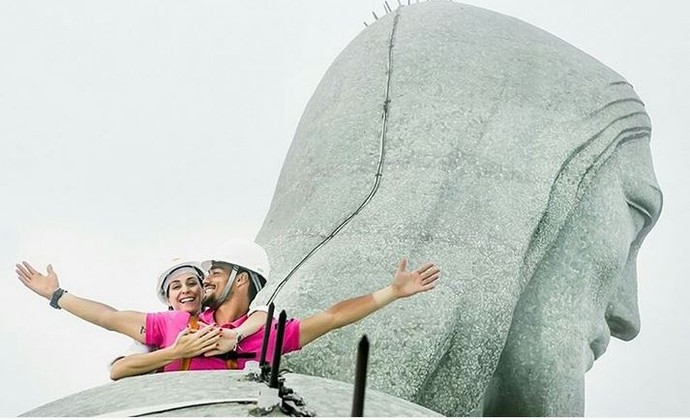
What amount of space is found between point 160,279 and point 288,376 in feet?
2.88

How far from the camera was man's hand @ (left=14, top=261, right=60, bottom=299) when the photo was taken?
3.28 meters

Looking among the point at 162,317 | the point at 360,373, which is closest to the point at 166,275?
the point at 162,317

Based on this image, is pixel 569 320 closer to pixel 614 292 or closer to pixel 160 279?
pixel 614 292

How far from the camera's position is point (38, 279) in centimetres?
330

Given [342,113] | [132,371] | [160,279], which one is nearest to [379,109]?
[342,113]

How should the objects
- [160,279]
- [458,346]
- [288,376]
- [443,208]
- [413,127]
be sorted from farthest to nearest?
1. [413,127]
2. [443,208]
3. [458,346]
4. [160,279]
5. [288,376]

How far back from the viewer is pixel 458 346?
434 centimetres

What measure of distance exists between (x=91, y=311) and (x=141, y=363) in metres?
0.38

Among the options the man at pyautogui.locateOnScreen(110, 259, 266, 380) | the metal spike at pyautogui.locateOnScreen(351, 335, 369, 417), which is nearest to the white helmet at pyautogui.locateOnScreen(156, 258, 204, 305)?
the man at pyautogui.locateOnScreen(110, 259, 266, 380)

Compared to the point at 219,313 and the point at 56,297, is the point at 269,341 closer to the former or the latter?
the point at 219,313

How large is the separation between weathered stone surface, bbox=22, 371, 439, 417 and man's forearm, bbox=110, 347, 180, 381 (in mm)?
162

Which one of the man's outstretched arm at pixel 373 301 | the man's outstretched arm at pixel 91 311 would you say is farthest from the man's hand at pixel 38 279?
the man's outstretched arm at pixel 373 301

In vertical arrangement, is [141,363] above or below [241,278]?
below

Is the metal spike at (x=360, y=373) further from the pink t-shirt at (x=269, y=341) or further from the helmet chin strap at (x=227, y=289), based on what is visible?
the helmet chin strap at (x=227, y=289)
